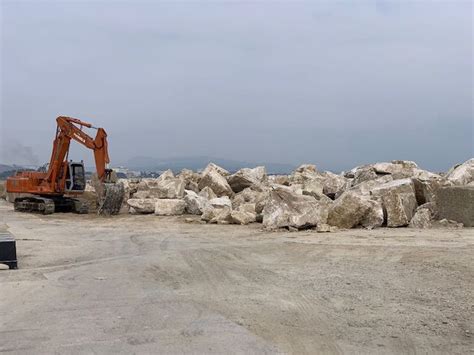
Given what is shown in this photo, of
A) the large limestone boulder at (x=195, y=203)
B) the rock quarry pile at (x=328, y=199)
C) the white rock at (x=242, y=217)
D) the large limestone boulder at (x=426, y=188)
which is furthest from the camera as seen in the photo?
the large limestone boulder at (x=195, y=203)

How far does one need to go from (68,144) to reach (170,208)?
18.8 feet

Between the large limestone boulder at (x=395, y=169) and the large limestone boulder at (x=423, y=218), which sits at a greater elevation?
the large limestone boulder at (x=395, y=169)

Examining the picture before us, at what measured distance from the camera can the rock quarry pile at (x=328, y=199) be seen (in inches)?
514

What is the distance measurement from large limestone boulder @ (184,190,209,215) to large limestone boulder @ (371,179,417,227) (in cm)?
684

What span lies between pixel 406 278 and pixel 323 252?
2.65 m

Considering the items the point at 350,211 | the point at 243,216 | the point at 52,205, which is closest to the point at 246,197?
the point at 243,216

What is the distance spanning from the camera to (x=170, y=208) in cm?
1897

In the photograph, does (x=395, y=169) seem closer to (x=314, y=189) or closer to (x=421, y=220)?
(x=314, y=189)

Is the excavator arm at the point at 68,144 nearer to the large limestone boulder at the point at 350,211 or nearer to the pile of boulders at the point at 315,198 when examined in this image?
the pile of boulders at the point at 315,198

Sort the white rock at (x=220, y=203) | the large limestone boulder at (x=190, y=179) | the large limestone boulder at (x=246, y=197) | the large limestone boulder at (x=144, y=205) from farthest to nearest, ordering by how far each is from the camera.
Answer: the large limestone boulder at (x=190, y=179)
the large limestone boulder at (x=144, y=205)
the large limestone boulder at (x=246, y=197)
the white rock at (x=220, y=203)

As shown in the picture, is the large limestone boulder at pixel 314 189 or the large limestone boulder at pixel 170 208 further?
the large limestone boulder at pixel 170 208

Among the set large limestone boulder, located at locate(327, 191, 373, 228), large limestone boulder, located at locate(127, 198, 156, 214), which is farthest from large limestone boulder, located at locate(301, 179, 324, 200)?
large limestone boulder, located at locate(127, 198, 156, 214)

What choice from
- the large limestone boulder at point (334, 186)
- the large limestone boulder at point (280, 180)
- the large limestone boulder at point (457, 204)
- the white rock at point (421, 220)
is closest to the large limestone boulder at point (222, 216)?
the large limestone boulder at point (334, 186)

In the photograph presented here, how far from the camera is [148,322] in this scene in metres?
5.70
